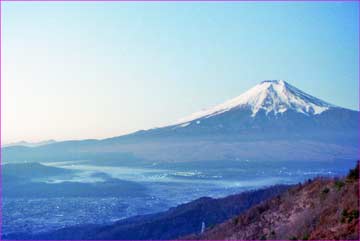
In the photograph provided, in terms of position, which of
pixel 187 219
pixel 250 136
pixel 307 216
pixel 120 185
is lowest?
pixel 187 219

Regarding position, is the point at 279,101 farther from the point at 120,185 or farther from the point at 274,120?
the point at 120,185

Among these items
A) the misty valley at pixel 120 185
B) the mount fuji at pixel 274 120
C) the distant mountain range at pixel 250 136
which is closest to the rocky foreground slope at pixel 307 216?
the misty valley at pixel 120 185

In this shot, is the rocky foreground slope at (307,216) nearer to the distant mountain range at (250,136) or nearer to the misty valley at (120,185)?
the misty valley at (120,185)

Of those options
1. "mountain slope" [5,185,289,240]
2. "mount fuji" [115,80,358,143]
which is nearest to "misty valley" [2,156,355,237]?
"mountain slope" [5,185,289,240]

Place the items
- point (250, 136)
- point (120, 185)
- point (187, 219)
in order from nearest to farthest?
point (187, 219)
point (120, 185)
point (250, 136)

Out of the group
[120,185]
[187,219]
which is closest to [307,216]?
[187,219]

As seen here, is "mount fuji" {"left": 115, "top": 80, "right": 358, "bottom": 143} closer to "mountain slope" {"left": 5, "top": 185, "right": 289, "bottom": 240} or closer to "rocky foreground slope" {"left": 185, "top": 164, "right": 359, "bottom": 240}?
"mountain slope" {"left": 5, "top": 185, "right": 289, "bottom": 240}

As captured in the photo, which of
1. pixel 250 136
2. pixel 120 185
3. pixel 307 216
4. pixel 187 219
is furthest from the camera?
pixel 250 136

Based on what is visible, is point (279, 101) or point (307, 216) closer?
point (307, 216)
